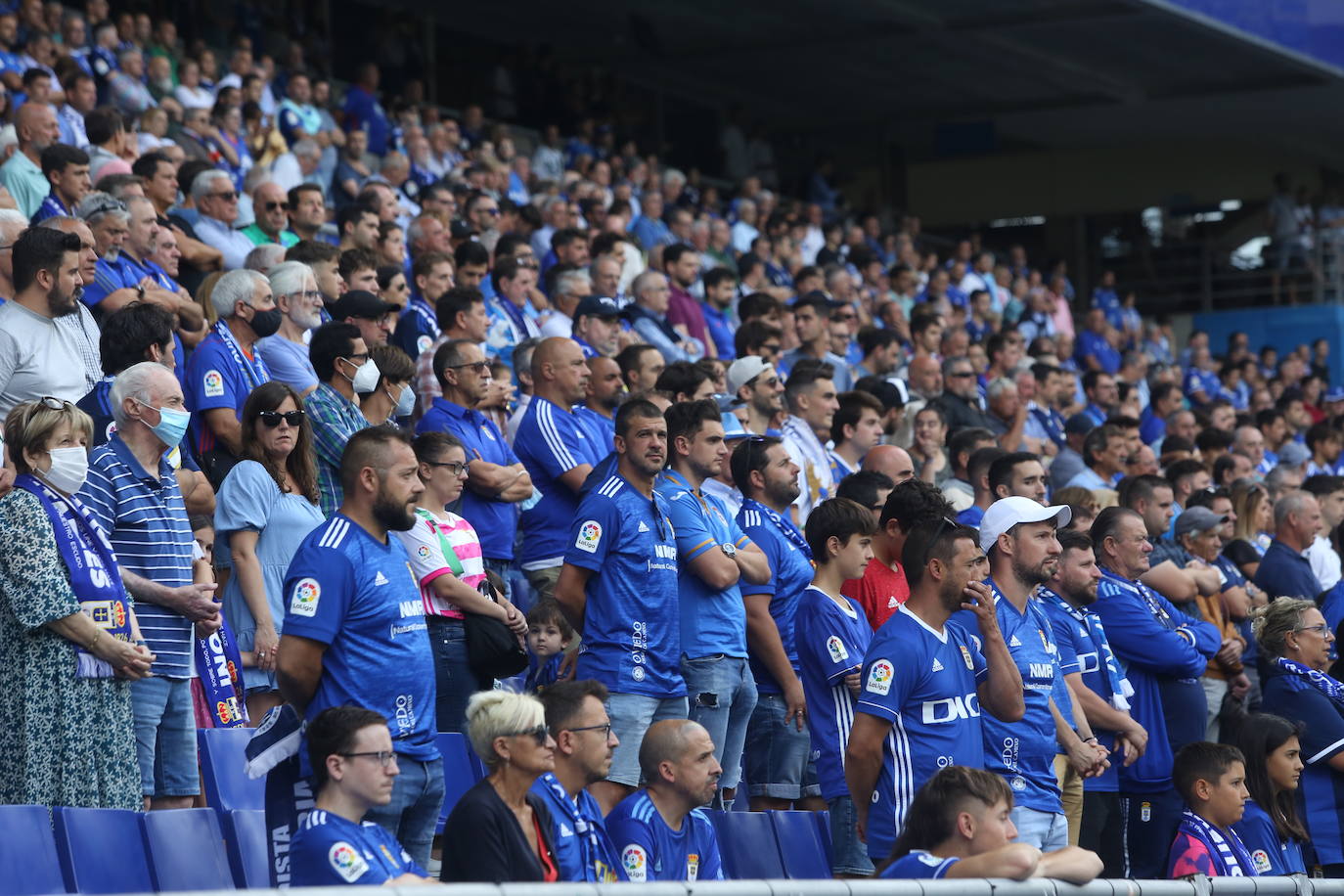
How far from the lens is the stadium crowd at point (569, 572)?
17.2 feet

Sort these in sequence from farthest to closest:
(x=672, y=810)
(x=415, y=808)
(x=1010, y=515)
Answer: (x=1010, y=515)
(x=672, y=810)
(x=415, y=808)

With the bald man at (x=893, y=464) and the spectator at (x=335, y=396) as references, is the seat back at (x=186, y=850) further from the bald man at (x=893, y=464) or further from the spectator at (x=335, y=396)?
the bald man at (x=893, y=464)

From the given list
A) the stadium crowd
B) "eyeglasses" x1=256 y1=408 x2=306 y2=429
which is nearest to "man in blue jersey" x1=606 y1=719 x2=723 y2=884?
the stadium crowd

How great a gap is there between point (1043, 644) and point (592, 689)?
1.78m

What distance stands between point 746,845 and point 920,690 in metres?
0.93

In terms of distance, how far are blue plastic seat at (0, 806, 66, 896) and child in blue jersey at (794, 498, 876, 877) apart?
110 inches

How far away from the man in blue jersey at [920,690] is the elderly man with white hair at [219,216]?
188 inches

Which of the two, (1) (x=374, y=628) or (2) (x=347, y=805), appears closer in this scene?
(2) (x=347, y=805)

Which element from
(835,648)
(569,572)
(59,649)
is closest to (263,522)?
(569,572)

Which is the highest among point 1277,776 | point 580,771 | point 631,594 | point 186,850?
point 631,594

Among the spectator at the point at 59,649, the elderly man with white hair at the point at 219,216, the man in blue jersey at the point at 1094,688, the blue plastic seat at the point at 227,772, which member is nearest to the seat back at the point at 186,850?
the spectator at the point at 59,649

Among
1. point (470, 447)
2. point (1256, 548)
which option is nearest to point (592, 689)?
point (470, 447)

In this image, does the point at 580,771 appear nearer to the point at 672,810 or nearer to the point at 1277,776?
the point at 672,810

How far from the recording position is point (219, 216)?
941 cm
